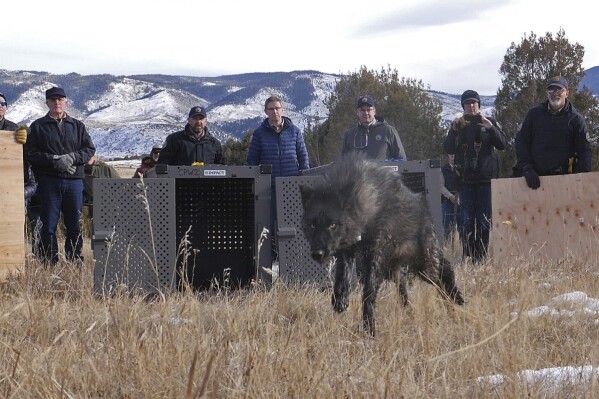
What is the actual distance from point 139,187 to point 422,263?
2.43 metres

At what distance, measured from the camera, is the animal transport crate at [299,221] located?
22.0ft

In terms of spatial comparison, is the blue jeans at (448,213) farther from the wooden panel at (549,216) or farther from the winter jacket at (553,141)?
the winter jacket at (553,141)

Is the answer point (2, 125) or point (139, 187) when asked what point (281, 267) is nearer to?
point (139, 187)

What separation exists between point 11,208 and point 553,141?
18.1 ft

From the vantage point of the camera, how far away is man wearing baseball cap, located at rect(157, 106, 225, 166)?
27.4ft

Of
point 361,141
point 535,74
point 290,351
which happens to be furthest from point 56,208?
point 535,74

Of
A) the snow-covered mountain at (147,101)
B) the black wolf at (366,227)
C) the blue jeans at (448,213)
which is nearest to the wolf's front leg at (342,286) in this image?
the black wolf at (366,227)

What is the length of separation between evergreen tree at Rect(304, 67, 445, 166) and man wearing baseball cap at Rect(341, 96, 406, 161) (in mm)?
24361

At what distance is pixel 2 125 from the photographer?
8.62 m

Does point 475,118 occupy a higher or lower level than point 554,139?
higher

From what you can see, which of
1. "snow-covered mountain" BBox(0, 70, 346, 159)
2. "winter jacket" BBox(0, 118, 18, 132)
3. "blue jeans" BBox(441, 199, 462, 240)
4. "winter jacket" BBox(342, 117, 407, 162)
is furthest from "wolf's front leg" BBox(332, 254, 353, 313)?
"snow-covered mountain" BBox(0, 70, 346, 159)

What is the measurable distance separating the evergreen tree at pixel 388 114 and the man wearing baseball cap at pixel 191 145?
24.5 m

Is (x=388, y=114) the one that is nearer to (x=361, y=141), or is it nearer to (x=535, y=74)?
(x=535, y=74)

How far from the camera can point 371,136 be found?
8406mm
